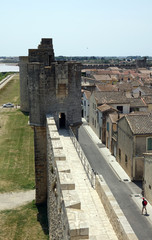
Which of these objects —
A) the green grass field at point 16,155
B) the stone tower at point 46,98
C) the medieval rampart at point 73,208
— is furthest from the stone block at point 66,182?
the green grass field at point 16,155

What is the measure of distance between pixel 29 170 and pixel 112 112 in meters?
14.8

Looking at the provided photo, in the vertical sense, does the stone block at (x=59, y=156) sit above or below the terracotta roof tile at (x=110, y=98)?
above

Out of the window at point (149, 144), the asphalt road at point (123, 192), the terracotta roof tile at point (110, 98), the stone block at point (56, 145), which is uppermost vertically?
the stone block at point (56, 145)

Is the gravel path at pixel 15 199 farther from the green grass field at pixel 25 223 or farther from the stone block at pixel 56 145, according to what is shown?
the stone block at pixel 56 145

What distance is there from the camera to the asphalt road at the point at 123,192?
20031 mm

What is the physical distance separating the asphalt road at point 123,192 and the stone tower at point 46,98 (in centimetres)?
646

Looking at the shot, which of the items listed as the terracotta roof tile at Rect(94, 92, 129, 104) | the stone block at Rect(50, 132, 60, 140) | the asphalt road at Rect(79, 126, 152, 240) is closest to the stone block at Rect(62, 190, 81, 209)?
the stone block at Rect(50, 132, 60, 140)

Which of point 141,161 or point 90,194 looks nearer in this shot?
point 90,194

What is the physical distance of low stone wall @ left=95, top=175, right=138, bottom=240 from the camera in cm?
876

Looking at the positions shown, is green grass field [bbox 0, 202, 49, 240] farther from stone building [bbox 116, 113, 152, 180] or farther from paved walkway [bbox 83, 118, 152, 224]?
stone building [bbox 116, 113, 152, 180]

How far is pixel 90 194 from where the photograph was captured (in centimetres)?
1221

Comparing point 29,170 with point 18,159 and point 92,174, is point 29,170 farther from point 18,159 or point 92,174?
point 92,174

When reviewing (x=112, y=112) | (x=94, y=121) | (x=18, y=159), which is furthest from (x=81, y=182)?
(x=94, y=121)

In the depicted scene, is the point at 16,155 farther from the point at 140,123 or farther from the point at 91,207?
the point at 91,207
